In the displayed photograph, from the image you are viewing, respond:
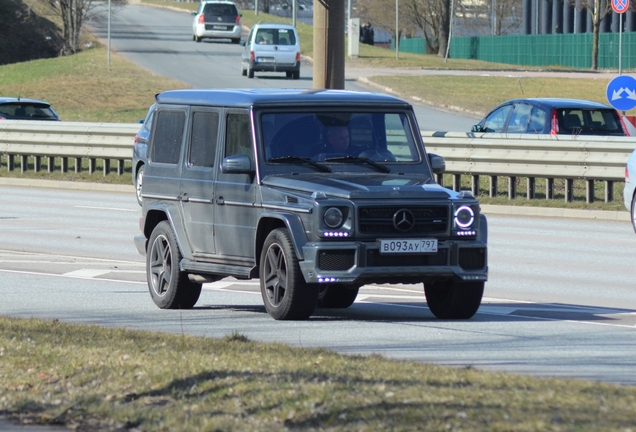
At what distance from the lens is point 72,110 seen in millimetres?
42656

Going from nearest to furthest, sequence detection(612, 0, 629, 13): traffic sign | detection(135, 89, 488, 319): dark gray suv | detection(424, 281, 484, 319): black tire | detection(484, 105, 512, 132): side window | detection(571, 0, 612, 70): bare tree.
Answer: detection(135, 89, 488, 319): dark gray suv
detection(424, 281, 484, 319): black tire
detection(484, 105, 512, 132): side window
detection(612, 0, 629, 13): traffic sign
detection(571, 0, 612, 70): bare tree

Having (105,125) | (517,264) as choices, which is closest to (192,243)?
(517,264)

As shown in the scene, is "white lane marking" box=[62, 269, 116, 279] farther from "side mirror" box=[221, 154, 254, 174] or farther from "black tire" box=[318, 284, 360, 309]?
"side mirror" box=[221, 154, 254, 174]

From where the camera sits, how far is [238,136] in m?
10.6

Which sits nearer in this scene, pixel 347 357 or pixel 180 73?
pixel 347 357

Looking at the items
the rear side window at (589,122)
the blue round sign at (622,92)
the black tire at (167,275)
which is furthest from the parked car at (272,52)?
the black tire at (167,275)

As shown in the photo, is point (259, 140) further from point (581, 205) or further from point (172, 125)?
point (581, 205)

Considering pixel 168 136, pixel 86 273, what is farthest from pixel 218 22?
pixel 168 136

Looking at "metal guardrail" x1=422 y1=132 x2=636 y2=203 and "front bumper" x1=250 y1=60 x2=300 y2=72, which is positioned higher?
"front bumper" x1=250 y1=60 x2=300 y2=72

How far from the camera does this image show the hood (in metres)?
9.48

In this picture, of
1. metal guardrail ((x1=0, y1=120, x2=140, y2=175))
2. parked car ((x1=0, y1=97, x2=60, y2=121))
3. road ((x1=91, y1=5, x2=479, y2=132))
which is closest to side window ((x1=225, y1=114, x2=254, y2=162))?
metal guardrail ((x1=0, y1=120, x2=140, y2=175))

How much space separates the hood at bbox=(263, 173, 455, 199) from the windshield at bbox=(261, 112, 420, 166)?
26 centimetres

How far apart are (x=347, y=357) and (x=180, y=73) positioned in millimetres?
43322

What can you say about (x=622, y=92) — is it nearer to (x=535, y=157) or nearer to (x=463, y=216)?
(x=535, y=157)
